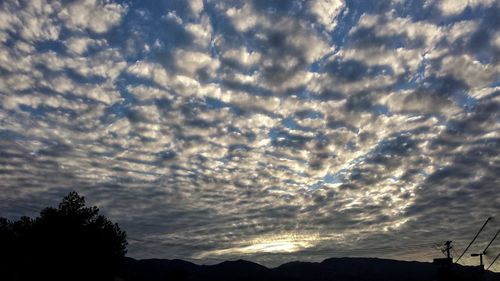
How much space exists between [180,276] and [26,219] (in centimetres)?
3636

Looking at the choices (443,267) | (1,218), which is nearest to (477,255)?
(443,267)

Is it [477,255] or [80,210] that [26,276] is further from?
[477,255]

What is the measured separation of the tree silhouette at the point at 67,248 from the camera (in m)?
62.2

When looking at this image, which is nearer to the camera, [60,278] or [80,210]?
[60,278]

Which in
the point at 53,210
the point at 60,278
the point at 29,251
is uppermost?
the point at 53,210

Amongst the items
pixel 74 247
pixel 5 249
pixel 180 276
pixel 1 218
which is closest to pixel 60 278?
pixel 74 247

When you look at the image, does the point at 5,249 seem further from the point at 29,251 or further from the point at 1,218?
the point at 1,218

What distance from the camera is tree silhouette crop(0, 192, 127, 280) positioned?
62188 mm

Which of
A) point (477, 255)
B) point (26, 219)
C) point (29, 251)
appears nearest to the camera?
point (29, 251)

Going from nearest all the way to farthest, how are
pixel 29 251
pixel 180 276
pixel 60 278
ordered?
pixel 60 278 < pixel 29 251 < pixel 180 276

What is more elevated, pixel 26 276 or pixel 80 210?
pixel 80 210

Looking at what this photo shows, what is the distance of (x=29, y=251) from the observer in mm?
67062

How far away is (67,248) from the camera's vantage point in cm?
6406

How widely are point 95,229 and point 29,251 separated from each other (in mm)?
10909
